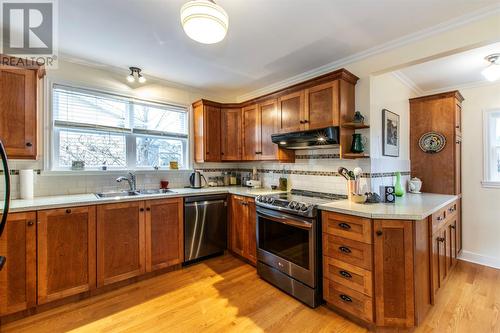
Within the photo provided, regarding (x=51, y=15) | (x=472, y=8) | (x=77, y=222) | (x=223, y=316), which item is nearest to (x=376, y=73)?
(x=472, y=8)

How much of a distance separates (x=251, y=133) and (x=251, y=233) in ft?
4.82

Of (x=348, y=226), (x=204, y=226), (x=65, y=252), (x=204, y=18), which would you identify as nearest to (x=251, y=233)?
(x=204, y=226)

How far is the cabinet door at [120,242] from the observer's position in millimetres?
2348

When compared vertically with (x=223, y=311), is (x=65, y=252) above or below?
above

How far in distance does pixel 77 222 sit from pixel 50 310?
2.64 ft

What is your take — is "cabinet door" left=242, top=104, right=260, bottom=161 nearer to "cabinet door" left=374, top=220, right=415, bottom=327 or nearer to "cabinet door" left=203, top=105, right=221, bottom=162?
"cabinet door" left=203, top=105, right=221, bottom=162

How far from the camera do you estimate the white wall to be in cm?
303

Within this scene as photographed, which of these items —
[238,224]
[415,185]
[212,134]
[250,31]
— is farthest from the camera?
[212,134]

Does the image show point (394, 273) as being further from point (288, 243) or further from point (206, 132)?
point (206, 132)

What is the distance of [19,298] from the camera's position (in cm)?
195

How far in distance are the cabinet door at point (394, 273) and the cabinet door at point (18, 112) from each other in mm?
3182

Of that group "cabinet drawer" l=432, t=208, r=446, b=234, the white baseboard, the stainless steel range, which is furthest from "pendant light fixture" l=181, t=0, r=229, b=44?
the white baseboard

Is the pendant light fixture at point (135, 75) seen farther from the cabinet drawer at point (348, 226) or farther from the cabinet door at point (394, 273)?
A: the cabinet door at point (394, 273)

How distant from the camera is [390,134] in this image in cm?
277
